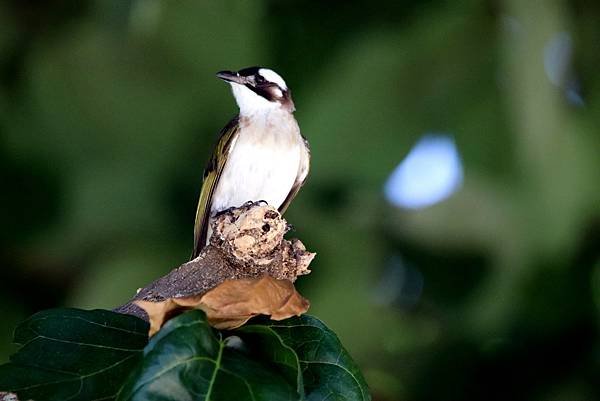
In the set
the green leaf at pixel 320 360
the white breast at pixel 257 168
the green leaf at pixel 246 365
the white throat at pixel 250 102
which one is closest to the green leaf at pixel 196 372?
the green leaf at pixel 246 365

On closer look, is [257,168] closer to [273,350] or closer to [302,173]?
[302,173]

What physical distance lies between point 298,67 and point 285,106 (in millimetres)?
428

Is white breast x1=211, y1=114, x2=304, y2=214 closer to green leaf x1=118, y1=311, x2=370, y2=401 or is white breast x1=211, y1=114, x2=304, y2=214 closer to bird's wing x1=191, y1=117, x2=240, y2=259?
bird's wing x1=191, y1=117, x2=240, y2=259

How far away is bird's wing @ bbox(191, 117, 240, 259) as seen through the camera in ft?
14.1

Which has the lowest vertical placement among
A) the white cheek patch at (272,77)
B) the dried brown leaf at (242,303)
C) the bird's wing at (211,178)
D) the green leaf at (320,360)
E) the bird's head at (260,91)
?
the bird's wing at (211,178)

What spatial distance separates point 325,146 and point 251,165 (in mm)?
393

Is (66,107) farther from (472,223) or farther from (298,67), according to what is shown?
(472,223)

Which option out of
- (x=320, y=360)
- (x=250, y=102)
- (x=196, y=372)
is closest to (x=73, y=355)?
(x=196, y=372)

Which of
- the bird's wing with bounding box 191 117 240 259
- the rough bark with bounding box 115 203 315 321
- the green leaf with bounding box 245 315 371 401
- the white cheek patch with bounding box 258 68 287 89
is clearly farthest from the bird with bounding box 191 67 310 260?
the green leaf with bounding box 245 315 371 401

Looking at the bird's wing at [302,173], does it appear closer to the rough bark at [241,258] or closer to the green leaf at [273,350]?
the rough bark at [241,258]

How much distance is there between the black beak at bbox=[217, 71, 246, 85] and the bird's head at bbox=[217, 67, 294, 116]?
18mm

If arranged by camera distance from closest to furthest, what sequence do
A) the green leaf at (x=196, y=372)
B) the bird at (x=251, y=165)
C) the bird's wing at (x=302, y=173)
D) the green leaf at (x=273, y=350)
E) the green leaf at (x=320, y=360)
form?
the green leaf at (x=196, y=372) → the green leaf at (x=273, y=350) → the green leaf at (x=320, y=360) → the bird at (x=251, y=165) → the bird's wing at (x=302, y=173)

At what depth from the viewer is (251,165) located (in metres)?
4.49

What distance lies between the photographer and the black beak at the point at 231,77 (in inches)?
178
